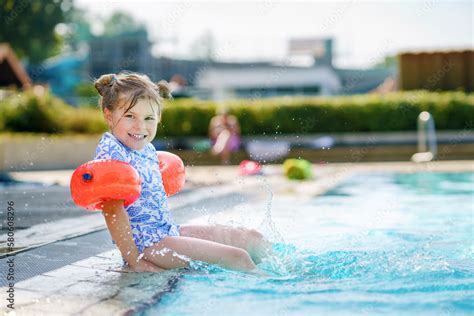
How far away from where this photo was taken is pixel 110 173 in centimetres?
344

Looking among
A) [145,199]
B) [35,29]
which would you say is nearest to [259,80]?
[35,29]

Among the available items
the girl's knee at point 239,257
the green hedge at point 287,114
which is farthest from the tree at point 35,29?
the girl's knee at point 239,257

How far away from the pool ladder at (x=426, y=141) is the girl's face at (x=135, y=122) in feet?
35.8

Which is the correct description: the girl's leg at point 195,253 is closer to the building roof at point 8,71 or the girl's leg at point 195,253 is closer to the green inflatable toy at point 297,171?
the green inflatable toy at point 297,171

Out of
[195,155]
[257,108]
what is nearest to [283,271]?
[195,155]

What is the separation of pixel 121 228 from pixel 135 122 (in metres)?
0.60

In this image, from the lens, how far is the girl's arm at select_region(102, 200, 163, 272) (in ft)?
11.5

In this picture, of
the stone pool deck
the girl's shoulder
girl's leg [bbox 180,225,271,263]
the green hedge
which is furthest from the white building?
the girl's shoulder

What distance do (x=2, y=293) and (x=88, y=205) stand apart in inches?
25.0

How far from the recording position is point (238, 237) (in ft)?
13.2

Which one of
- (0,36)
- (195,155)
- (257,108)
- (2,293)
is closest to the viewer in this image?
(2,293)

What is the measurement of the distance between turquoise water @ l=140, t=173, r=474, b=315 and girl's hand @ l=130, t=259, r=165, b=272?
0.67 ft

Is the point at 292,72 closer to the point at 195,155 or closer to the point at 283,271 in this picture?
the point at 195,155

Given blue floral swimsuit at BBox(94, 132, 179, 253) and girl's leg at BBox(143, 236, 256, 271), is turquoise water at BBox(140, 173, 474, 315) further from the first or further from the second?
blue floral swimsuit at BBox(94, 132, 179, 253)
